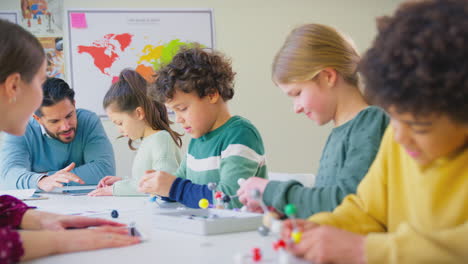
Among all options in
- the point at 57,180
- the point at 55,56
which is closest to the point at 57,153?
the point at 57,180

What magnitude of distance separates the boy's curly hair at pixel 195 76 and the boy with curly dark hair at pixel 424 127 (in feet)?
3.26

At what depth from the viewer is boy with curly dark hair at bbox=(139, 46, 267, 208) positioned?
5.27ft

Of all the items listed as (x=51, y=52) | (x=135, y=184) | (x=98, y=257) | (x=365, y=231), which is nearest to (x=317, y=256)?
(x=365, y=231)

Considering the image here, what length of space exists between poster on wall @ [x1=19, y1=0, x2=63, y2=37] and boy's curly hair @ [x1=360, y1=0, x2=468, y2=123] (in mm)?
3277

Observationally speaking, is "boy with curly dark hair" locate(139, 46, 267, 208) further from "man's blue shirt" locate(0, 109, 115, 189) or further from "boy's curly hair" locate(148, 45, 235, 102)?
"man's blue shirt" locate(0, 109, 115, 189)

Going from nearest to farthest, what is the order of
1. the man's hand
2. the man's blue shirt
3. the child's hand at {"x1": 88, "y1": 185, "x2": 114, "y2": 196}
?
the child's hand at {"x1": 88, "y1": 185, "x2": 114, "y2": 196} → the man's hand → the man's blue shirt

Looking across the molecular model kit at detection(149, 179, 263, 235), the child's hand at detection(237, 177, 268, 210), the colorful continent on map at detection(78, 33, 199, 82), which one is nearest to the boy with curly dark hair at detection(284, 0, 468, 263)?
the molecular model kit at detection(149, 179, 263, 235)

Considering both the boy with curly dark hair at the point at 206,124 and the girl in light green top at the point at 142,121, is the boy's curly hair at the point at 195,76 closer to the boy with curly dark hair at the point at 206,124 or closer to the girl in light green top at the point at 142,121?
the boy with curly dark hair at the point at 206,124

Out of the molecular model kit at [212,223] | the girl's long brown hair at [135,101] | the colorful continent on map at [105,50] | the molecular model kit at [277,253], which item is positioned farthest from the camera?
the colorful continent on map at [105,50]

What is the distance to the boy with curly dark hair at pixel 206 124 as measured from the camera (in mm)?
1605

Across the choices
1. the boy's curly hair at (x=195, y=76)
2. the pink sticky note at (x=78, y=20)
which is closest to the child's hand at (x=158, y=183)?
the boy's curly hair at (x=195, y=76)

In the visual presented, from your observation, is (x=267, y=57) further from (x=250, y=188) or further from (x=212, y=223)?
(x=212, y=223)

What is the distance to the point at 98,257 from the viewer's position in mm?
854

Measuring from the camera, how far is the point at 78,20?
3.60m
